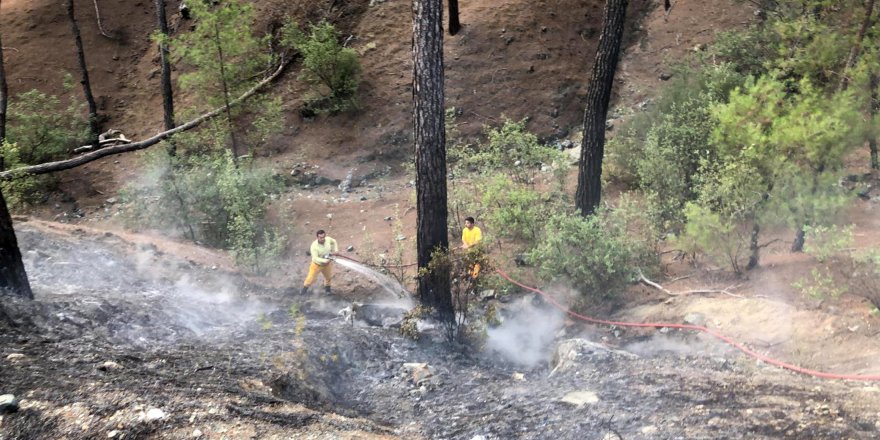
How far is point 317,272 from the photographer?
10711 mm

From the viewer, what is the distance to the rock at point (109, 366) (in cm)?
502

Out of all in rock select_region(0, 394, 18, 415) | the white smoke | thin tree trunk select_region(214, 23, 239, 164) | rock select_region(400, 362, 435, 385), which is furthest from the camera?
thin tree trunk select_region(214, 23, 239, 164)

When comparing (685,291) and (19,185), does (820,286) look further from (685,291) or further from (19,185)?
(19,185)

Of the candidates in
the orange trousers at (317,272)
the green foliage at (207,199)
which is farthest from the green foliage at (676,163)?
the green foliage at (207,199)

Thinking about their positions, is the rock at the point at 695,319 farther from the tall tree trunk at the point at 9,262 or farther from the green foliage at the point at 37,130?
the green foliage at the point at 37,130

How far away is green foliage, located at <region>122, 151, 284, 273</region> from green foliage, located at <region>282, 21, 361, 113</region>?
3.96 metres

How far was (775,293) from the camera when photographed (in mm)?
7832

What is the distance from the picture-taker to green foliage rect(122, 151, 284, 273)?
1235cm

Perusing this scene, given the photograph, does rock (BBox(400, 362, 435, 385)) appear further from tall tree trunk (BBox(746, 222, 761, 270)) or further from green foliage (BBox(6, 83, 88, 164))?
green foliage (BBox(6, 83, 88, 164))

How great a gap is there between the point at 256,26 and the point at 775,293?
643 inches

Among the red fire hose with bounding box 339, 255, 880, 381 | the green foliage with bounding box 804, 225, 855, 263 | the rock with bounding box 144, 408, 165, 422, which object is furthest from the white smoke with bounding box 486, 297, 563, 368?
the rock with bounding box 144, 408, 165, 422

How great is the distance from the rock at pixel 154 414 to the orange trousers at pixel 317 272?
631cm

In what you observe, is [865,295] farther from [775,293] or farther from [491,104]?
[491,104]

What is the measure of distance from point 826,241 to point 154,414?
7.57m
